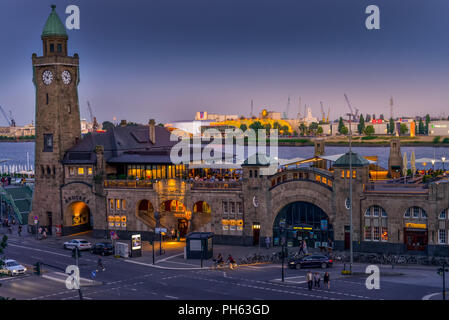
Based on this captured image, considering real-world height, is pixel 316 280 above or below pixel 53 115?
below

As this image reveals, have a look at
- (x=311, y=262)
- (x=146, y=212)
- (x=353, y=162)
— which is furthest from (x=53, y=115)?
(x=311, y=262)

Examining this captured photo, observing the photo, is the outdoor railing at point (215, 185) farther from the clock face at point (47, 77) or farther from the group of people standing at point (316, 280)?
the clock face at point (47, 77)

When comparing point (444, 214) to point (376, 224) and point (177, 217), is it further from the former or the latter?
point (177, 217)

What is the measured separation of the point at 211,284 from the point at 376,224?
73.2 feet

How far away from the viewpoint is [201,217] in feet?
253

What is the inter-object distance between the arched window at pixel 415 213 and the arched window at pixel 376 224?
2.47 metres

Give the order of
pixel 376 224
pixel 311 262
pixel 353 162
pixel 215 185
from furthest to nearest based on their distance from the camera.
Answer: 1. pixel 215 185
2. pixel 353 162
3. pixel 376 224
4. pixel 311 262

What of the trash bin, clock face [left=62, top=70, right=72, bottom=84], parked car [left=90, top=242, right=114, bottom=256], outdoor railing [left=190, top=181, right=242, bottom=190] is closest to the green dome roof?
outdoor railing [left=190, top=181, right=242, bottom=190]

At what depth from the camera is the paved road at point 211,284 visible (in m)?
47.1

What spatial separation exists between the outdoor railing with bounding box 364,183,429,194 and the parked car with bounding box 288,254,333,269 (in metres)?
11.2

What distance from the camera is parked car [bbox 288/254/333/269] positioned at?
5782 cm

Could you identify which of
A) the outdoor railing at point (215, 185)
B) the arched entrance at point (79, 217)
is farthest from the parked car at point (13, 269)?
the arched entrance at point (79, 217)
